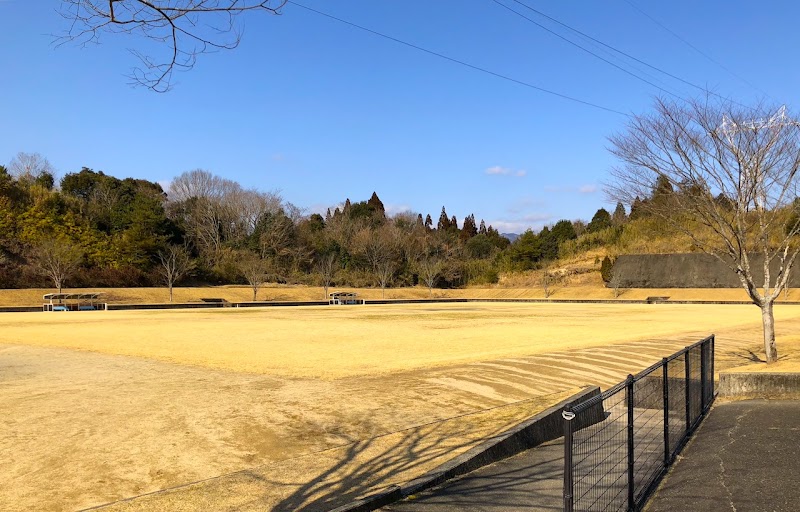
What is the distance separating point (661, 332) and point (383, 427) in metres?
15.4

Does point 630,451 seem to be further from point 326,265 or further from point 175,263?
point 326,265

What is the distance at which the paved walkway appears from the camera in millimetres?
4910

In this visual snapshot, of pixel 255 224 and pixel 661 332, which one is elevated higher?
pixel 255 224

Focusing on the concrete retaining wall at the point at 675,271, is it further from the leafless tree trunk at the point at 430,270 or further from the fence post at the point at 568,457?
the fence post at the point at 568,457

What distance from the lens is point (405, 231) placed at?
8188 cm

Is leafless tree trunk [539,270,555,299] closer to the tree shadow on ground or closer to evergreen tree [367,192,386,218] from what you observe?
evergreen tree [367,192,386,218]

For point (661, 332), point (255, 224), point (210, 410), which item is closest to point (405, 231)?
point (255, 224)

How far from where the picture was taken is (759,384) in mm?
9695

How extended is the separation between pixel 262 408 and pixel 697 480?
556 cm

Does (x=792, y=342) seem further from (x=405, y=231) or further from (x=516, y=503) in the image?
(x=405, y=231)

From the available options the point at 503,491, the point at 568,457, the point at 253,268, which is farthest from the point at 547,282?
the point at 568,457

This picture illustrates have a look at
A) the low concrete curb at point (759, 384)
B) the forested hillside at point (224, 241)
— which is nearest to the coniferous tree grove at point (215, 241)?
the forested hillside at point (224, 241)

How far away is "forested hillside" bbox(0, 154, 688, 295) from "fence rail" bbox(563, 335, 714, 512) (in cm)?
4686

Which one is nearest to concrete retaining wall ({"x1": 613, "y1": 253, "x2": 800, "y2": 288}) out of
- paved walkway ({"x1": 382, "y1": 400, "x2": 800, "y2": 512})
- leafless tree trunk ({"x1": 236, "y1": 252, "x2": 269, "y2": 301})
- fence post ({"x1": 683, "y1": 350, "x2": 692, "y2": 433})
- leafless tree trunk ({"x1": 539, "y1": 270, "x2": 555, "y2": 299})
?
leafless tree trunk ({"x1": 539, "y1": 270, "x2": 555, "y2": 299})
